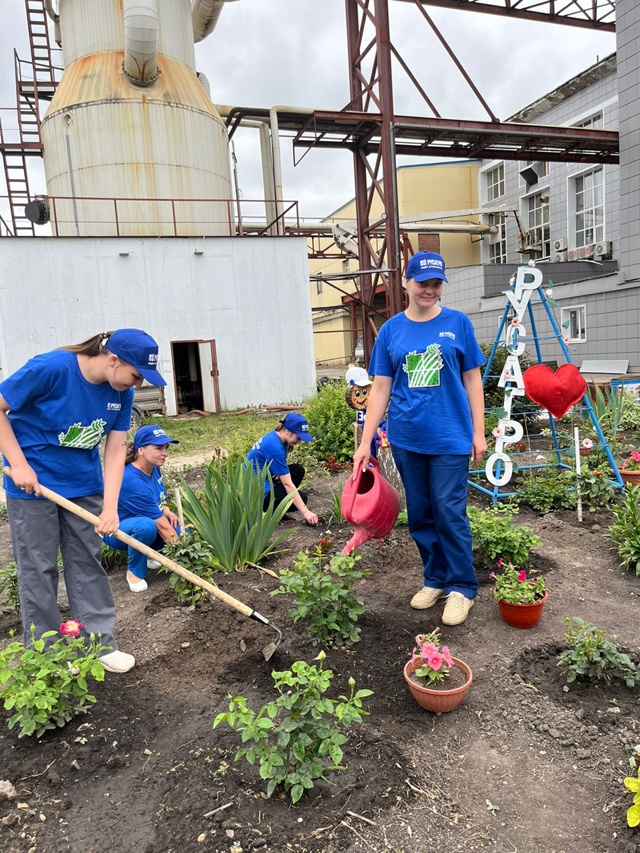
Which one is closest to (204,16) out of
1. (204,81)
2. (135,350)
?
(204,81)

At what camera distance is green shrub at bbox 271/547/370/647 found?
2.49 meters

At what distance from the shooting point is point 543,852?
5.14 feet

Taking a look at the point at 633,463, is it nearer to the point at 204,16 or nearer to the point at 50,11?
the point at 204,16

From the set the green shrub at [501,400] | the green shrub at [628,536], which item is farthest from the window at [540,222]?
the green shrub at [628,536]

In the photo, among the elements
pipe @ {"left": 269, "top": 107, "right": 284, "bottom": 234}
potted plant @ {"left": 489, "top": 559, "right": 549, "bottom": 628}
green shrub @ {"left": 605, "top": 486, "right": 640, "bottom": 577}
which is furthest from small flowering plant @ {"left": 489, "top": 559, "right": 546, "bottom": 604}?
pipe @ {"left": 269, "top": 107, "right": 284, "bottom": 234}

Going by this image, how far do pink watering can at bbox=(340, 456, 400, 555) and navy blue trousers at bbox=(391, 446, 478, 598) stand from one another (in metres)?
0.14

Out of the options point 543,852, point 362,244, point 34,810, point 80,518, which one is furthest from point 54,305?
point 543,852

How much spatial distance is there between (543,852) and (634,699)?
0.87m

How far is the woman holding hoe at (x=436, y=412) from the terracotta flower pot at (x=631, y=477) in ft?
8.67

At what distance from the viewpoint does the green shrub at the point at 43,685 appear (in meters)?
1.94

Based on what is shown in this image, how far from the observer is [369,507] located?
3.00 metres

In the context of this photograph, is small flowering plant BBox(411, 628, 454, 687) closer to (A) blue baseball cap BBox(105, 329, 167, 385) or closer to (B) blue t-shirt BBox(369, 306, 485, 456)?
(B) blue t-shirt BBox(369, 306, 485, 456)

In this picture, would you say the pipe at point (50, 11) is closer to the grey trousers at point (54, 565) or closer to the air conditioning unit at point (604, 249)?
the air conditioning unit at point (604, 249)

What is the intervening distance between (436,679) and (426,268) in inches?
70.8
